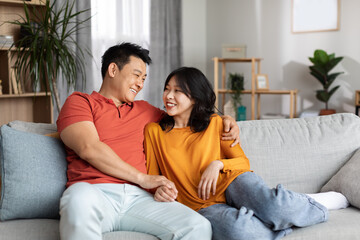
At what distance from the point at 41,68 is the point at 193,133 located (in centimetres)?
171

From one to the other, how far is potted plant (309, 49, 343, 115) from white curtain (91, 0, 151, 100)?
194 cm

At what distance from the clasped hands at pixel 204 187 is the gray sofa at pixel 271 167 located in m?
0.19

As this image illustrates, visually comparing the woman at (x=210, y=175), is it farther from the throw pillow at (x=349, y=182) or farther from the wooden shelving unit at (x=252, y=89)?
the wooden shelving unit at (x=252, y=89)

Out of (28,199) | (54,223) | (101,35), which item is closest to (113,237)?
(54,223)

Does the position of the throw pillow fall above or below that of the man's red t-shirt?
below

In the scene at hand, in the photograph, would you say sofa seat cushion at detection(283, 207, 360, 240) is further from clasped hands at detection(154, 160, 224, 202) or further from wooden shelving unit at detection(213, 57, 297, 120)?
wooden shelving unit at detection(213, 57, 297, 120)

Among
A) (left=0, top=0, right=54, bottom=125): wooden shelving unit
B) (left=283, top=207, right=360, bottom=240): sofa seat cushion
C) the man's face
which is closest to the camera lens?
(left=283, top=207, right=360, bottom=240): sofa seat cushion

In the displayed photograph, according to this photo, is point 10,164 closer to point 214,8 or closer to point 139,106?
point 139,106

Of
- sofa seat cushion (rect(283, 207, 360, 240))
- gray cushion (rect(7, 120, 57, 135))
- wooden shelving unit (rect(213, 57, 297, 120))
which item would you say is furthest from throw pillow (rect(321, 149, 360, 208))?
wooden shelving unit (rect(213, 57, 297, 120))

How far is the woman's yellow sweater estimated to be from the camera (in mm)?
1719

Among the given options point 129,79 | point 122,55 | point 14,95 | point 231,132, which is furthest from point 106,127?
point 14,95

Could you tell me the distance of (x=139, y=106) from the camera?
1952 mm

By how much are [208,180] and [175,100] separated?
16.1 inches

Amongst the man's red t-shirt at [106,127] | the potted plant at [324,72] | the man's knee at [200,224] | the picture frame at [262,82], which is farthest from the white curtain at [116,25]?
the man's knee at [200,224]
